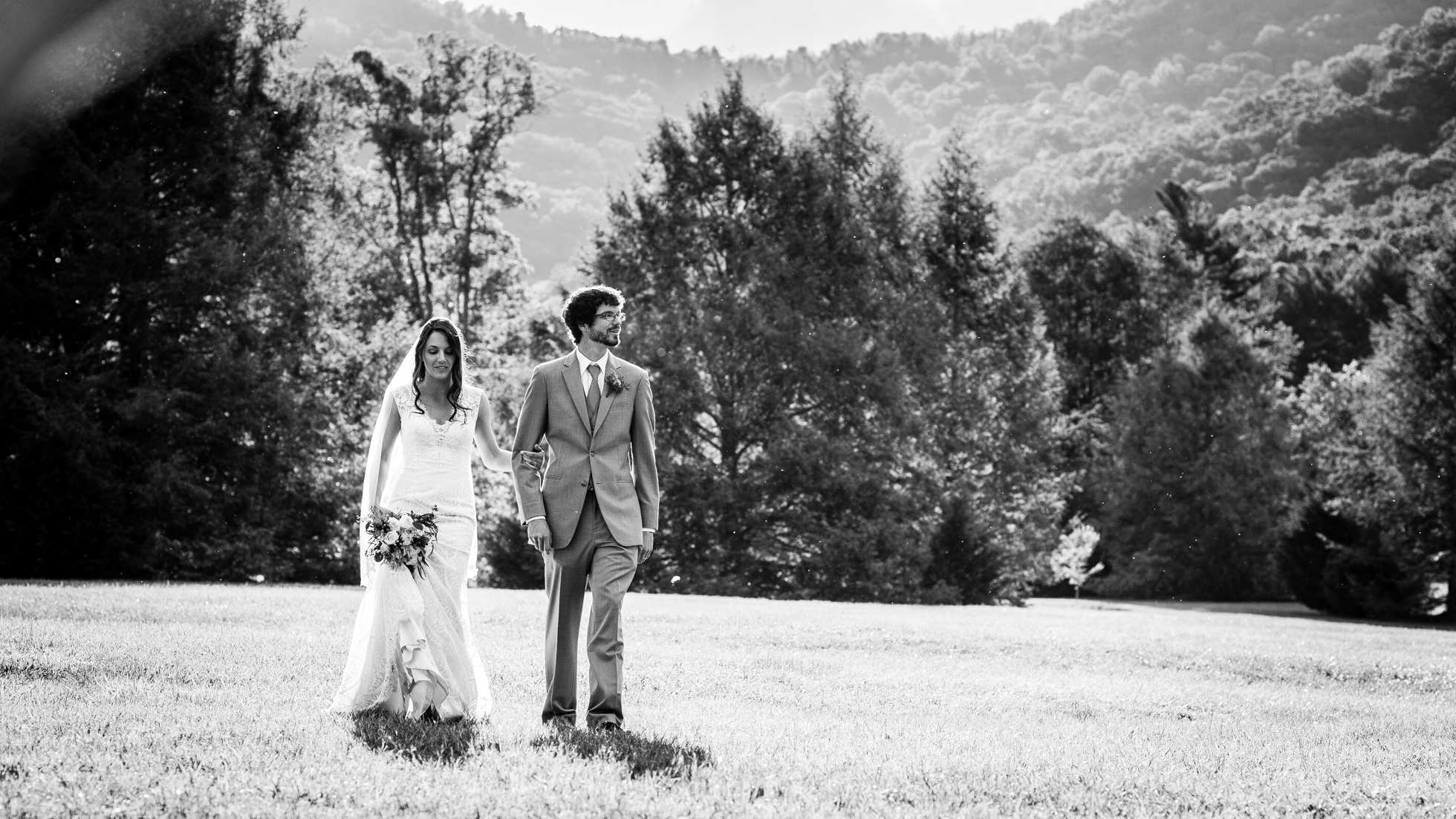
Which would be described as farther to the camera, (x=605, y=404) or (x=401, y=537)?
(x=401, y=537)

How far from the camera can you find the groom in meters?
7.52

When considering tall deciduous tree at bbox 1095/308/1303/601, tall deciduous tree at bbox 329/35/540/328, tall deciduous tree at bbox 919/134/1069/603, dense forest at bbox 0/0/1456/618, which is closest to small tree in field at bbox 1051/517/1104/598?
dense forest at bbox 0/0/1456/618

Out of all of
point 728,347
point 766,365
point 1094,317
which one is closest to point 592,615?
point 728,347

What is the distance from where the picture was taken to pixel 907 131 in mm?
89438

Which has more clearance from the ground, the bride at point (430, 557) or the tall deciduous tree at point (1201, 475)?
the tall deciduous tree at point (1201, 475)

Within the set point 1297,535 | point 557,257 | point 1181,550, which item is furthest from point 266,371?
point 557,257

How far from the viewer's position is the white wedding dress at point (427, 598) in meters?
8.02

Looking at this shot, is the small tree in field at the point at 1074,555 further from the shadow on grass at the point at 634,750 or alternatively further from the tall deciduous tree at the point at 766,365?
the shadow on grass at the point at 634,750

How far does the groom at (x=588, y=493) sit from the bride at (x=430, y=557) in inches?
29.0

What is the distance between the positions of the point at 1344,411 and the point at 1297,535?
7.82 metres

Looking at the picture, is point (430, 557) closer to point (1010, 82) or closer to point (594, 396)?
point (594, 396)

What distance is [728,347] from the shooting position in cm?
3259

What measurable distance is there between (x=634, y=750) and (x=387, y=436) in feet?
9.86

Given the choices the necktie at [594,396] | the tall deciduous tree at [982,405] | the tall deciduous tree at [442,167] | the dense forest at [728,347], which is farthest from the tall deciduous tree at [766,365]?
the necktie at [594,396]
